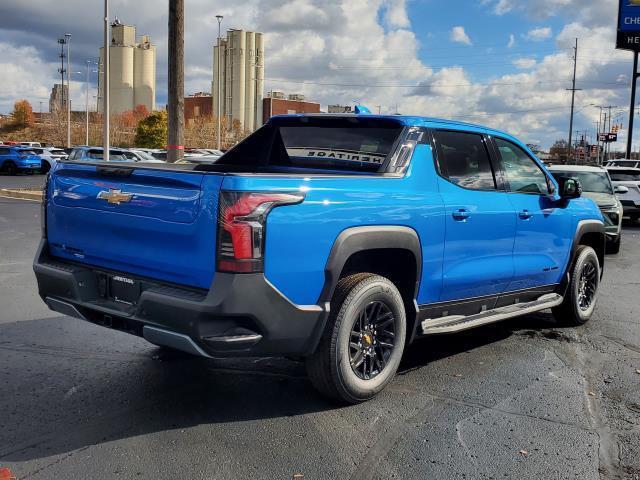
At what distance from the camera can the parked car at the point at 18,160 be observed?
3738 cm

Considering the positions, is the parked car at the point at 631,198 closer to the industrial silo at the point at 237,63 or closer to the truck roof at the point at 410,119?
the truck roof at the point at 410,119

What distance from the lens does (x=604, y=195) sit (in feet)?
44.8

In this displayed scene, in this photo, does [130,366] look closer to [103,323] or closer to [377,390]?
[103,323]

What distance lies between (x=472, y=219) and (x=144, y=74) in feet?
383

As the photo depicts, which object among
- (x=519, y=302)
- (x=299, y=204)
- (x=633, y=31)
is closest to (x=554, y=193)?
(x=519, y=302)

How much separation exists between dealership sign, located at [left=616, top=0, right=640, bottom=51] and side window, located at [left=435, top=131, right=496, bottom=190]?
1521 inches

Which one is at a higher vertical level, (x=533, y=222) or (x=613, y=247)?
(x=533, y=222)

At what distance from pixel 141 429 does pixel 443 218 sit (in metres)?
2.45

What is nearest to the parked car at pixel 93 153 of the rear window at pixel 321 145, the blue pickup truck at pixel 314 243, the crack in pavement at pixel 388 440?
the rear window at pixel 321 145

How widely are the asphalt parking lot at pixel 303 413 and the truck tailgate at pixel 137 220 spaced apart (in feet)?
3.01

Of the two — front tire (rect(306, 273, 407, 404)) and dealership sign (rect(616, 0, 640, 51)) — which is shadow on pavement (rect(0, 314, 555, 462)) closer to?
front tire (rect(306, 273, 407, 404))

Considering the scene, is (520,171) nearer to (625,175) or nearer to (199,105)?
(625,175)

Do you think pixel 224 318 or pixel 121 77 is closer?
pixel 224 318

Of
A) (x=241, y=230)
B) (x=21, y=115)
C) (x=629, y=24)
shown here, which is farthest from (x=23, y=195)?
(x=21, y=115)
